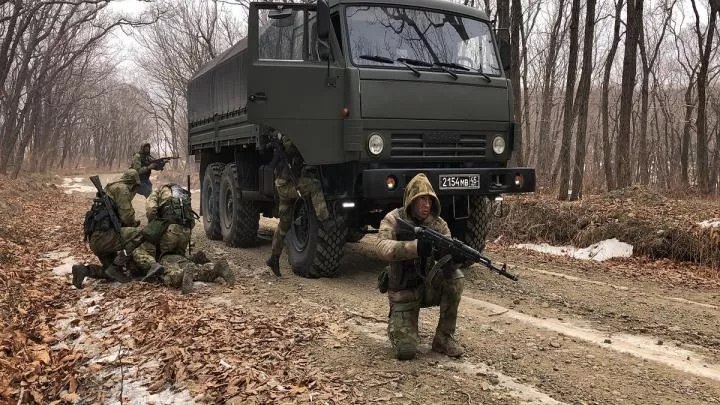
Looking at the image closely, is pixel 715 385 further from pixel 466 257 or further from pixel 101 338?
pixel 101 338

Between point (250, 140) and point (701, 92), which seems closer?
point (250, 140)

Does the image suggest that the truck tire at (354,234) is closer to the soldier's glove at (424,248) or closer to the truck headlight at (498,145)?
the truck headlight at (498,145)

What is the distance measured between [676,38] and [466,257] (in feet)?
88.7

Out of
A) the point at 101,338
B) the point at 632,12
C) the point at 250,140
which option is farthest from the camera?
the point at 632,12

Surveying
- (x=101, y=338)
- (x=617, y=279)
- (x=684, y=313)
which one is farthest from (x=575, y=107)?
(x=101, y=338)

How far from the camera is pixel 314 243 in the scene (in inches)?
251

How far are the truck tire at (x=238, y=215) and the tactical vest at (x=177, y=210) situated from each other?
5.77 feet

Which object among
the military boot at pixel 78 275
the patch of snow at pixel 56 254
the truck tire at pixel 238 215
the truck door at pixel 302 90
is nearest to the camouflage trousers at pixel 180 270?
the military boot at pixel 78 275

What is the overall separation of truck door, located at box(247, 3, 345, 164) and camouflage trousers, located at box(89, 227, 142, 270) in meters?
2.15

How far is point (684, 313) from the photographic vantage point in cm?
530

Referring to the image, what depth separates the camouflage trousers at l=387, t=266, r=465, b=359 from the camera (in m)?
3.91

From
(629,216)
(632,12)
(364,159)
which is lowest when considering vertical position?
(629,216)

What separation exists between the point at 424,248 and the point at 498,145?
2863 mm

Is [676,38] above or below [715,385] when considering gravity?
above
